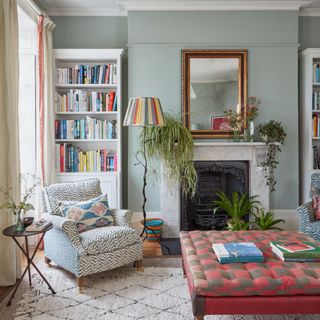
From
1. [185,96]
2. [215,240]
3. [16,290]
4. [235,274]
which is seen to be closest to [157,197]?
[185,96]

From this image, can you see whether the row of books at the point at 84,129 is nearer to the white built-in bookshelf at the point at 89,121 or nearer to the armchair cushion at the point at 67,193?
the white built-in bookshelf at the point at 89,121

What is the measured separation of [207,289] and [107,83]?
320cm

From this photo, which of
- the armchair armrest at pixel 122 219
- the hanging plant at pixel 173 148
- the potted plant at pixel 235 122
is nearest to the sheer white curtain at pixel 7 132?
the armchair armrest at pixel 122 219

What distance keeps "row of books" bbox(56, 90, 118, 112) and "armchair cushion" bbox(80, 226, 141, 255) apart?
190cm

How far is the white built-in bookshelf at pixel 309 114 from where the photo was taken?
4.45 m

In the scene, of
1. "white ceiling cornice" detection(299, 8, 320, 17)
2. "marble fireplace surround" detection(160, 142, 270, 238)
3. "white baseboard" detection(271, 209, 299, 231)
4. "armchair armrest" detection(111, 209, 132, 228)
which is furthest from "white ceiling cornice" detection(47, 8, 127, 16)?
"white baseboard" detection(271, 209, 299, 231)

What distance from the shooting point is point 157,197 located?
4.59m

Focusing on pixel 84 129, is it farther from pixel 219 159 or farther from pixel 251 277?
pixel 251 277

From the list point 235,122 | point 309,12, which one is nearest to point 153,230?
point 235,122

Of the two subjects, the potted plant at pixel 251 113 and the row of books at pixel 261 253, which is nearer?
the row of books at pixel 261 253

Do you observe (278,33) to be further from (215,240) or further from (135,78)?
(215,240)

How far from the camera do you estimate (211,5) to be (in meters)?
4.41

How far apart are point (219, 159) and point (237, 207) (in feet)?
2.20

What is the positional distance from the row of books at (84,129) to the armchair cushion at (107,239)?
66.0 inches
